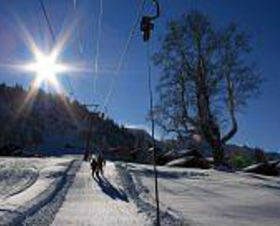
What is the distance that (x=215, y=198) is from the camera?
73.2ft

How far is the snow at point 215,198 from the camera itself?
1625 cm

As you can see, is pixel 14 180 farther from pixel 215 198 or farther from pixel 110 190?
pixel 215 198

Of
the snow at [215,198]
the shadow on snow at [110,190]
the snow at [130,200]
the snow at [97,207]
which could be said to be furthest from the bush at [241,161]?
the snow at [97,207]

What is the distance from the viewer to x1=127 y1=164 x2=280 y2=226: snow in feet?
53.3

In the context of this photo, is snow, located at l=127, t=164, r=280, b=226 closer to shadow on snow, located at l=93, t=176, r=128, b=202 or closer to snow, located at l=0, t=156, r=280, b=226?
snow, located at l=0, t=156, r=280, b=226

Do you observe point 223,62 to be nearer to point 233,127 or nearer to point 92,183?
point 233,127

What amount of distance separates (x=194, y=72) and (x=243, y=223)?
28490 millimetres

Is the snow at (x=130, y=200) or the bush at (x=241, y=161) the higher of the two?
the bush at (x=241, y=161)

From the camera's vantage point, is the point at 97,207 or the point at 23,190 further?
the point at 23,190

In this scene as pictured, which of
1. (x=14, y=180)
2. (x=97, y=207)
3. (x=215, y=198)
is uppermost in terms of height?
(x=14, y=180)

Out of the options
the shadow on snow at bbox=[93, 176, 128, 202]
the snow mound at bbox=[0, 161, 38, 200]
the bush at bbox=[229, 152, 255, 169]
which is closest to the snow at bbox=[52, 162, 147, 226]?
the shadow on snow at bbox=[93, 176, 128, 202]

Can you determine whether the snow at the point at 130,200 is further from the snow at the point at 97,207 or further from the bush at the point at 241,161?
the bush at the point at 241,161

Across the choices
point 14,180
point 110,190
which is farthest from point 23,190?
point 14,180

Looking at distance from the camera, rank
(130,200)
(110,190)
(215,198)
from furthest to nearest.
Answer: (110,190), (215,198), (130,200)
